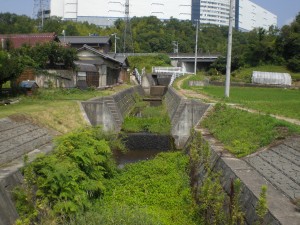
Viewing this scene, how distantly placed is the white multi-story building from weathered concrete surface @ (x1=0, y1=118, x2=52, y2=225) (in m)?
115

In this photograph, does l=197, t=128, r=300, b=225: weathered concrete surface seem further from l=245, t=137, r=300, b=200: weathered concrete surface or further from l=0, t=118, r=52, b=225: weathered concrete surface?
l=0, t=118, r=52, b=225: weathered concrete surface

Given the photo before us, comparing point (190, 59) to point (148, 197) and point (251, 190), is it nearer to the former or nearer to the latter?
point (148, 197)

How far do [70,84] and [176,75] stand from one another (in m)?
27.1

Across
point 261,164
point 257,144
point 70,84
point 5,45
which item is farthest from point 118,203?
point 5,45

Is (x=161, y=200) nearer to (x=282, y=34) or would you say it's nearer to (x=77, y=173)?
(x=77, y=173)

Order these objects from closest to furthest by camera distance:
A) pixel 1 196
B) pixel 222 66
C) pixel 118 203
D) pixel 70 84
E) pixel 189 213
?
pixel 1 196 < pixel 189 213 < pixel 118 203 < pixel 70 84 < pixel 222 66

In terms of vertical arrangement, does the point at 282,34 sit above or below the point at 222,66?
above

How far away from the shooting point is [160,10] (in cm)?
13600

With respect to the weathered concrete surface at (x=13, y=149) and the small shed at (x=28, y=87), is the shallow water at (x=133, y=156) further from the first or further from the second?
the small shed at (x=28, y=87)

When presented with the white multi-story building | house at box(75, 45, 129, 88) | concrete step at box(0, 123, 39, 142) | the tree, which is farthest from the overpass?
concrete step at box(0, 123, 39, 142)

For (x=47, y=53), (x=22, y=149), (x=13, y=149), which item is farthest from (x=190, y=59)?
(x=13, y=149)

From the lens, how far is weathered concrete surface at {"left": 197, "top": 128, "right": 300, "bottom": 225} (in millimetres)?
6457

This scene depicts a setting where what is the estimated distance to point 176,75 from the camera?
57.2m

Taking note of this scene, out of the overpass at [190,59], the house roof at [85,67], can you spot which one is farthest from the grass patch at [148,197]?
the overpass at [190,59]
